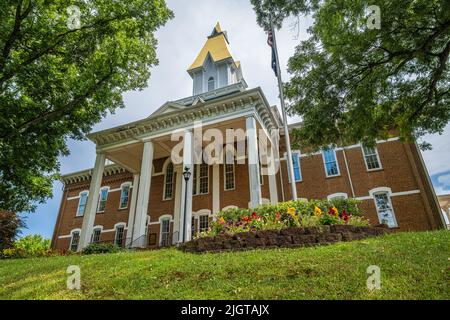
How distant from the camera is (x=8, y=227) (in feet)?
56.6

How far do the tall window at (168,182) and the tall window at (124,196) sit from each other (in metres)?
4.69

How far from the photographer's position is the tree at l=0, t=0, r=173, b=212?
13352 mm

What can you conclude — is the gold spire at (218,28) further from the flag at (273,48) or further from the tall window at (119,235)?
the tall window at (119,235)

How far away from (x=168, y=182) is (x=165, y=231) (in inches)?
168

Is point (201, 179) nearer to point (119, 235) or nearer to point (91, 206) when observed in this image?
point (91, 206)

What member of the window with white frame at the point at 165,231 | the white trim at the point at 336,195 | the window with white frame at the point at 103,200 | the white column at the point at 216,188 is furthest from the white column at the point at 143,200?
the white trim at the point at 336,195

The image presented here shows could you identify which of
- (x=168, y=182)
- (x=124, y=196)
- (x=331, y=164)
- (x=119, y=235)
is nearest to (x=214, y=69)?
(x=168, y=182)

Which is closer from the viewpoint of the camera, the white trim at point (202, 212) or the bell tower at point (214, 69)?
the white trim at point (202, 212)

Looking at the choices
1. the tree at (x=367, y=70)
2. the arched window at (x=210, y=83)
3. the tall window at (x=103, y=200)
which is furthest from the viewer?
the arched window at (x=210, y=83)

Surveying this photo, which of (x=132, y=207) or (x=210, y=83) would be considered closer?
(x=132, y=207)

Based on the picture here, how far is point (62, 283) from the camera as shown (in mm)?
6598

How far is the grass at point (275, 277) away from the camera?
464 cm

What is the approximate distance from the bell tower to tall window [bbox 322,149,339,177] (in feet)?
38.3

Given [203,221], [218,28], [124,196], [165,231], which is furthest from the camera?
[218,28]
